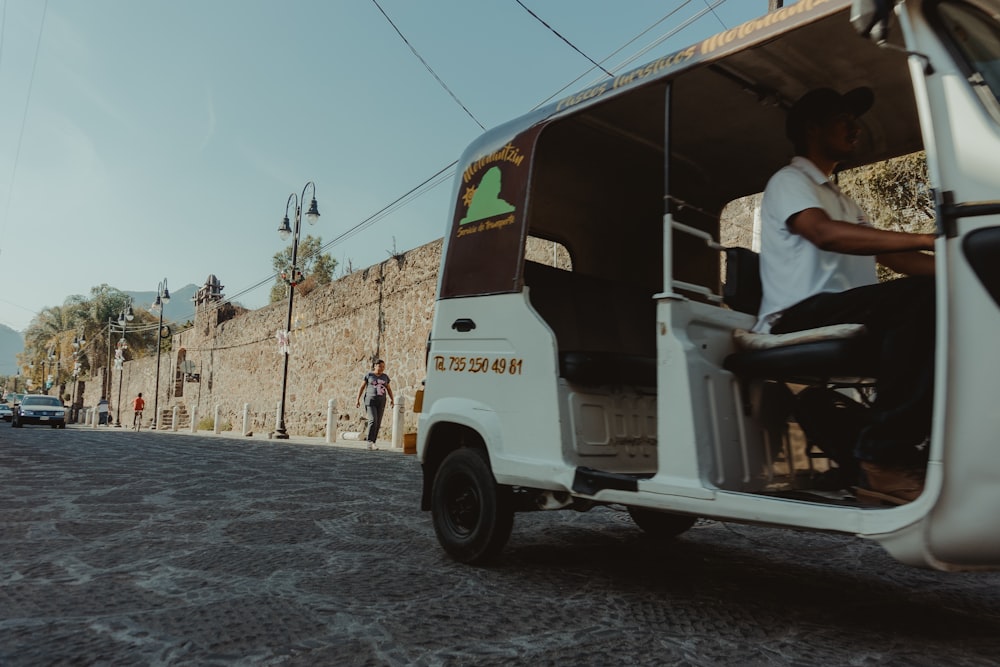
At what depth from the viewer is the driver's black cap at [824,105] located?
10.2 feet

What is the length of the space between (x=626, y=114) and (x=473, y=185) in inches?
35.8

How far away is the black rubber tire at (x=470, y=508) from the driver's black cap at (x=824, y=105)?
211cm

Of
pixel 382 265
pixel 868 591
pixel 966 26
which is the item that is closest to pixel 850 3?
pixel 966 26

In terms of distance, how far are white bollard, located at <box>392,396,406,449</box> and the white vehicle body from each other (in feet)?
31.0

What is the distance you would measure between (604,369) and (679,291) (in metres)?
1.31

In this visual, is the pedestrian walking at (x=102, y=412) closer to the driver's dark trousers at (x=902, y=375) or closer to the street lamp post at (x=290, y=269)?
the street lamp post at (x=290, y=269)

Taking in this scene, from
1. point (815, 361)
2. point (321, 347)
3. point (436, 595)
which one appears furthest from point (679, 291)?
point (321, 347)

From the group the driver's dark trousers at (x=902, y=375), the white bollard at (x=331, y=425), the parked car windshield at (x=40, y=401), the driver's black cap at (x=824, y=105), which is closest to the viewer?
the driver's dark trousers at (x=902, y=375)

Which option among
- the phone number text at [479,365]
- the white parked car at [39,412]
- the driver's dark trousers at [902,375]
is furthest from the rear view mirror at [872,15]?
the white parked car at [39,412]

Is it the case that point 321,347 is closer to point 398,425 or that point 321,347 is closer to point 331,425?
point 331,425

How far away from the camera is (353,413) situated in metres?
19.8

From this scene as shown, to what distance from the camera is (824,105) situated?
10.3ft

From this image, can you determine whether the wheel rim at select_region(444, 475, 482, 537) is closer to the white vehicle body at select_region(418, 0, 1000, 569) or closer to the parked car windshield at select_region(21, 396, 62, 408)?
the white vehicle body at select_region(418, 0, 1000, 569)

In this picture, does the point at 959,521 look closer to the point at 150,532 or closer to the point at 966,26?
the point at 966,26
